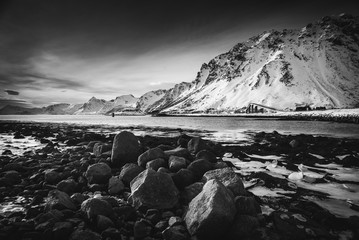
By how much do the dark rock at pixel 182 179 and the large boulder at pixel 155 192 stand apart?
2.34ft

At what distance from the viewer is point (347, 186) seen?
25.4 feet

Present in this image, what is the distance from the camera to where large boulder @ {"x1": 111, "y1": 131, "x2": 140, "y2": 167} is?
9.74 metres

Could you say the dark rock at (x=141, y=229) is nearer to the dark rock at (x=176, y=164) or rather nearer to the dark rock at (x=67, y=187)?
the dark rock at (x=176, y=164)

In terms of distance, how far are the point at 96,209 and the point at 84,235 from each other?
0.82 metres

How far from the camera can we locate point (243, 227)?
456cm

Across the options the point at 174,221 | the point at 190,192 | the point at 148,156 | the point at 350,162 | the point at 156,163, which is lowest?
the point at 350,162

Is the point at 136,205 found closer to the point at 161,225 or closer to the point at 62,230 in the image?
the point at 161,225

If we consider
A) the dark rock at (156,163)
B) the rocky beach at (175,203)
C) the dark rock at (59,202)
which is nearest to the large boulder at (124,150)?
the rocky beach at (175,203)

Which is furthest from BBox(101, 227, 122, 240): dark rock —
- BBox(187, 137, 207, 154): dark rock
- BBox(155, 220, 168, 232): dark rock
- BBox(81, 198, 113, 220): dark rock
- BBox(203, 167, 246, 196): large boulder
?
BBox(187, 137, 207, 154): dark rock

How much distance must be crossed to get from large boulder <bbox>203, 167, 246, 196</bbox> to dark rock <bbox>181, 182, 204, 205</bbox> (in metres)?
0.57

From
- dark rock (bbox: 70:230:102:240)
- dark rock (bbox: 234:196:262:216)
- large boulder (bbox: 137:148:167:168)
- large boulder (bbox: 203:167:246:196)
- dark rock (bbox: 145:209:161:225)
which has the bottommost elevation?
dark rock (bbox: 145:209:161:225)

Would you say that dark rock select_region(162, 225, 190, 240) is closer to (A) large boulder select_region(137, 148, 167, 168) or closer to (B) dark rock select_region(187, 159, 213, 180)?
(B) dark rock select_region(187, 159, 213, 180)

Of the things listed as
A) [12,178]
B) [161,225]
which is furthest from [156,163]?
[12,178]

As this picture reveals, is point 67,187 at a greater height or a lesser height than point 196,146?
lesser
